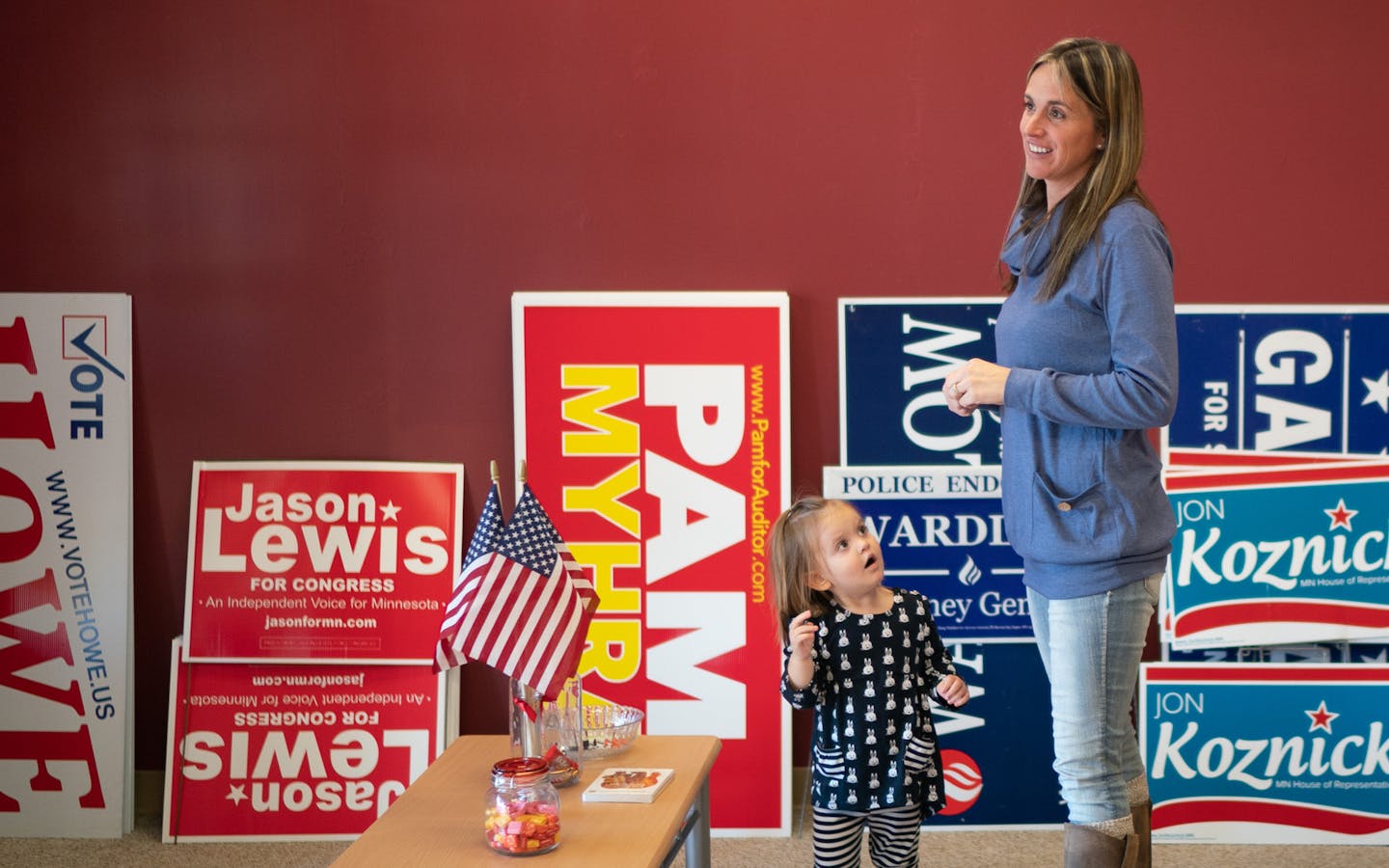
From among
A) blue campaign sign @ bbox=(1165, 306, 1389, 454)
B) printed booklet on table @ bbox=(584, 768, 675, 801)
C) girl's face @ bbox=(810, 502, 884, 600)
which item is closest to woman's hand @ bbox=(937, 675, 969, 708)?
girl's face @ bbox=(810, 502, 884, 600)

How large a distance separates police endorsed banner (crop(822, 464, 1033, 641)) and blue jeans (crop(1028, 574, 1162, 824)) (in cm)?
119

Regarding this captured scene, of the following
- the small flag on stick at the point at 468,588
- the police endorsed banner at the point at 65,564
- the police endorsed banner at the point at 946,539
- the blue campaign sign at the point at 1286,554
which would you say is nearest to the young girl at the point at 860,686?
the small flag on stick at the point at 468,588

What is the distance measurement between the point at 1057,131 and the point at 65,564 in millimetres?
2665

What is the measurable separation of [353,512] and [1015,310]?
1.92 meters

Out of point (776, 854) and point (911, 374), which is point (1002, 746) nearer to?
point (776, 854)

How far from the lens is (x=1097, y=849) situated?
2.03m

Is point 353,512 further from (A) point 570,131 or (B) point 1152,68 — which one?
(B) point 1152,68

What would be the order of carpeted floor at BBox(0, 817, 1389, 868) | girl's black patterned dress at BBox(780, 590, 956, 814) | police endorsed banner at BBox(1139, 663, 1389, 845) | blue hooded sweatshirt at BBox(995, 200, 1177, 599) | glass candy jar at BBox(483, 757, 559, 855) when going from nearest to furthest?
glass candy jar at BBox(483, 757, 559, 855) < blue hooded sweatshirt at BBox(995, 200, 1177, 599) < girl's black patterned dress at BBox(780, 590, 956, 814) < carpeted floor at BBox(0, 817, 1389, 868) < police endorsed banner at BBox(1139, 663, 1389, 845)

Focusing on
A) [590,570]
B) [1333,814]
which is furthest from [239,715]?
[1333,814]

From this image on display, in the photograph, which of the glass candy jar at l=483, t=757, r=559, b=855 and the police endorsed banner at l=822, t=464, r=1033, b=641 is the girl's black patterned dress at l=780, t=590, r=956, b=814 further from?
the police endorsed banner at l=822, t=464, r=1033, b=641

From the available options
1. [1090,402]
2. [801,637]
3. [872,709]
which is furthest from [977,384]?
[872,709]

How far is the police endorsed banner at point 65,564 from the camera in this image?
3.30 m

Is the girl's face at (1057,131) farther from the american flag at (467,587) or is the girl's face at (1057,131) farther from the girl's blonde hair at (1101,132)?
the american flag at (467,587)

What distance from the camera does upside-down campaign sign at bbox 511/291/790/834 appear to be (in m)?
3.26
